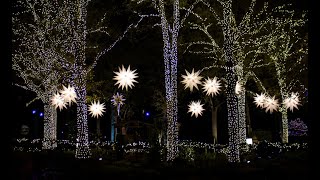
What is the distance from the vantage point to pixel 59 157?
30.2ft

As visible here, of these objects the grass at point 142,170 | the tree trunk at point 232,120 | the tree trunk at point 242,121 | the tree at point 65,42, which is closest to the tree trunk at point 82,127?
the tree at point 65,42

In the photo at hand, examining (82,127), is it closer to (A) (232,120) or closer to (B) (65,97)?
(B) (65,97)

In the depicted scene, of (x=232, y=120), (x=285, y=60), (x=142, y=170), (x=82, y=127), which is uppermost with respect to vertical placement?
(x=285, y=60)

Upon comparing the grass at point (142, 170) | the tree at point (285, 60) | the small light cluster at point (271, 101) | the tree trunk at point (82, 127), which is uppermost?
the tree at point (285, 60)

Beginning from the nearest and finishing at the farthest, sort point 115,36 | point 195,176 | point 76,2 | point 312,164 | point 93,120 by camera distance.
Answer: point 312,164
point 195,176
point 76,2
point 115,36
point 93,120

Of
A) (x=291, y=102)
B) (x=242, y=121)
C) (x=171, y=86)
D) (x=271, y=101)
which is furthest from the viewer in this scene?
(x=291, y=102)

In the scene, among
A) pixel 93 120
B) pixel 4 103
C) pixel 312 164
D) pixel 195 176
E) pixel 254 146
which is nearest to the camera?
pixel 4 103

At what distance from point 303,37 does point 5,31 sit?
20.2 meters

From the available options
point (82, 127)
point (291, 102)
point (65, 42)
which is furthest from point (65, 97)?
point (291, 102)

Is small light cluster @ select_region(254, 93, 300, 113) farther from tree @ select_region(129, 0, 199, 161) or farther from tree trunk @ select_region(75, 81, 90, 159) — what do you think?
tree trunk @ select_region(75, 81, 90, 159)

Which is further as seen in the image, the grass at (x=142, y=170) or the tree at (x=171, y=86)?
the tree at (x=171, y=86)

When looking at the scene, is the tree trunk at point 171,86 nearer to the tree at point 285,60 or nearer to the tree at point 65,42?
the tree at point 65,42

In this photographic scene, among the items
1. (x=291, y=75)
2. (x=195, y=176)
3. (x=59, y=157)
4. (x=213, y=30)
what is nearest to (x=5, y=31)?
(x=195, y=176)

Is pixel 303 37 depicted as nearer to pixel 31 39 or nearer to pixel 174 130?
pixel 174 130
